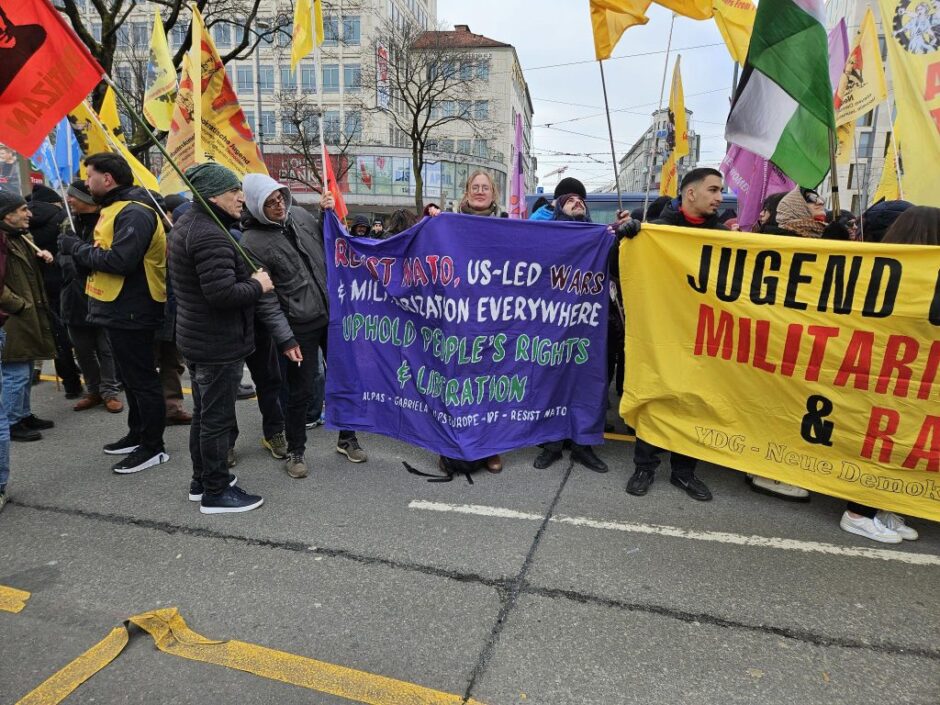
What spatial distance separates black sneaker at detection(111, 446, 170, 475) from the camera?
4086 mm

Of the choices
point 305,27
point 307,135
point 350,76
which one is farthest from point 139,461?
point 350,76

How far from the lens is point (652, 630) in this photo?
2445 mm

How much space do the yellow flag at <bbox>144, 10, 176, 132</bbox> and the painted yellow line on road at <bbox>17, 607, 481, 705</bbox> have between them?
5275 millimetres

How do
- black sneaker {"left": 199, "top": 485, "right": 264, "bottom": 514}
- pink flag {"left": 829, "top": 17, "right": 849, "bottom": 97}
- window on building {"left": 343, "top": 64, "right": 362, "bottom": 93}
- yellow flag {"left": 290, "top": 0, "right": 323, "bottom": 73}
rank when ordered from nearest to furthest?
black sneaker {"left": 199, "top": 485, "right": 264, "bottom": 514} < yellow flag {"left": 290, "top": 0, "right": 323, "bottom": 73} < pink flag {"left": 829, "top": 17, "right": 849, "bottom": 97} < window on building {"left": 343, "top": 64, "right": 362, "bottom": 93}

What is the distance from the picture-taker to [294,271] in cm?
400

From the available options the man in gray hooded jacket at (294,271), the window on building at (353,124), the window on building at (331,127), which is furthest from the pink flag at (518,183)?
the window on building at (353,124)

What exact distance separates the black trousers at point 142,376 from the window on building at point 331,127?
3988 centimetres

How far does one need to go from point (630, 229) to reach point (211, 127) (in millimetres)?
3689

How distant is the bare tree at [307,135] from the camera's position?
31719 mm

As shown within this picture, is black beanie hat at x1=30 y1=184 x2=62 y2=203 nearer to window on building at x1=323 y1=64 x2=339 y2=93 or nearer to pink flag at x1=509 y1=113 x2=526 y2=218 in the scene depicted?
pink flag at x1=509 y1=113 x2=526 y2=218

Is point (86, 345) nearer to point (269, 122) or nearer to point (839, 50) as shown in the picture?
point (839, 50)

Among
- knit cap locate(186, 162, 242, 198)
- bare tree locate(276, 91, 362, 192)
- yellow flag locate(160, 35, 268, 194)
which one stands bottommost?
knit cap locate(186, 162, 242, 198)

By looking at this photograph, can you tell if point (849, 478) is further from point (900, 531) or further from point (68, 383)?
point (68, 383)

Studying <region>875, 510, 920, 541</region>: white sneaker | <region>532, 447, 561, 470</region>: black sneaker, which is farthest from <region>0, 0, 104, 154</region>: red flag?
<region>875, 510, 920, 541</region>: white sneaker
